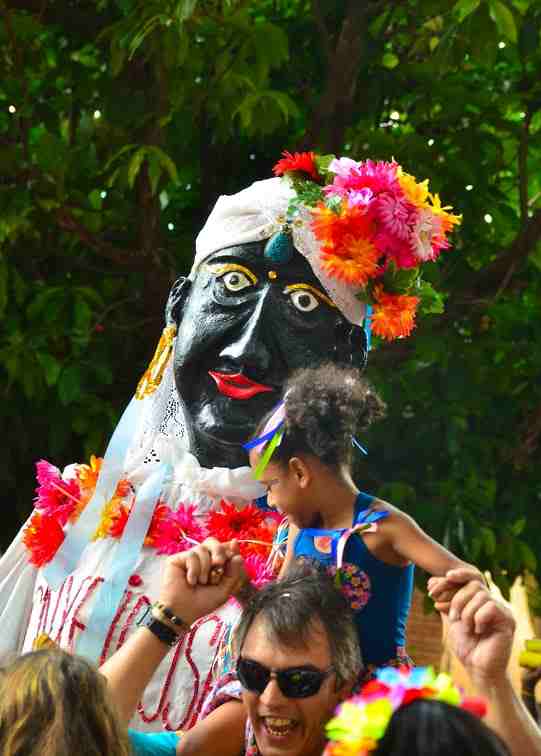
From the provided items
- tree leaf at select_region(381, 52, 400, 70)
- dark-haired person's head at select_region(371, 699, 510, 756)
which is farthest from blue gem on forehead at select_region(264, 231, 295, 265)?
tree leaf at select_region(381, 52, 400, 70)

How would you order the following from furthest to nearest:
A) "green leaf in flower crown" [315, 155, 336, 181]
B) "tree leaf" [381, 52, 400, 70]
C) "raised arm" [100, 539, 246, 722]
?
"tree leaf" [381, 52, 400, 70] < "green leaf in flower crown" [315, 155, 336, 181] < "raised arm" [100, 539, 246, 722]

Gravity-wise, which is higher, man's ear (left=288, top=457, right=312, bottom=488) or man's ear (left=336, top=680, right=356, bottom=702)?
man's ear (left=288, top=457, right=312, bottom=488)

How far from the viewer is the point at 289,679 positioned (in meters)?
2.64

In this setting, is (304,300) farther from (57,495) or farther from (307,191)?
(57,495)

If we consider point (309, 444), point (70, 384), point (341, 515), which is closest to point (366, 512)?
point (341, 515)

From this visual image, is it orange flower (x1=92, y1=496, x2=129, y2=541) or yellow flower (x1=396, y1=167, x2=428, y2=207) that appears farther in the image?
orange flower (x1=92, y1=496, x2=129, y2=541)

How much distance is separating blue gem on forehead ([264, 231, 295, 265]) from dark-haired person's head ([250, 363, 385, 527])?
0.60 meters

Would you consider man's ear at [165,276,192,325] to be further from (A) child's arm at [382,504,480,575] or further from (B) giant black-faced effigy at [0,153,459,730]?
(A) child's arm at [382,504,480,575]

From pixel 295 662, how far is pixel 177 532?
1.09 metres

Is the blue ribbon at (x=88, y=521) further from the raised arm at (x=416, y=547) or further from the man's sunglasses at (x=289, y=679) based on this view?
the man's sunglasses at (x=289, y=679)

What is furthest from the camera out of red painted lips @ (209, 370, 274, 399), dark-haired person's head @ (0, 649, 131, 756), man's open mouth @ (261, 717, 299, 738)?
red painted lips @ (209, 370, 274, 399)

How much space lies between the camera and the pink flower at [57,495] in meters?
3.89

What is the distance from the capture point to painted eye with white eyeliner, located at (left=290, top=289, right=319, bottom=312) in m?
3.59

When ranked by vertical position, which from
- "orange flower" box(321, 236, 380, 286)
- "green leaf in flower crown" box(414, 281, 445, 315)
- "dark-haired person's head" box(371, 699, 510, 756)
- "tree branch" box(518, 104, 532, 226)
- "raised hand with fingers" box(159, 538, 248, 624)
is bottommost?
"tree branch" box(518, 104, 532, 226)
